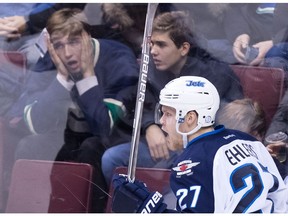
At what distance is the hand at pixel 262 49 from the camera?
8.53ft

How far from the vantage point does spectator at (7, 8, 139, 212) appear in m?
2.54

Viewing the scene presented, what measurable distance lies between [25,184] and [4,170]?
9cm

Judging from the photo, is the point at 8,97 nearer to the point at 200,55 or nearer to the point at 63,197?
the point at 63,197

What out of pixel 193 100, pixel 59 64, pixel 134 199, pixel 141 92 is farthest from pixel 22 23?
pixel 134 199

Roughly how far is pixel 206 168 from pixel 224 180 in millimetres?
59

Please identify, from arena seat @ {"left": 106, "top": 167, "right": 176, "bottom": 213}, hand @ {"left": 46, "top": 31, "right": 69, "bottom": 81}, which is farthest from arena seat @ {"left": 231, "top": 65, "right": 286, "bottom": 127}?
hand @ {"left": 46, "top": 31, "right": 69, "bottom": 81}

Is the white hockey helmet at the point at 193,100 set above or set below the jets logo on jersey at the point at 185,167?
above

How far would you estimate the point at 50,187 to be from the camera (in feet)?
7.95

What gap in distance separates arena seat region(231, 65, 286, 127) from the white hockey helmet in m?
0.27

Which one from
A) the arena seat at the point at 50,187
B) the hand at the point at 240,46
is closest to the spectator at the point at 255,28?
the hand at the point at 240,46

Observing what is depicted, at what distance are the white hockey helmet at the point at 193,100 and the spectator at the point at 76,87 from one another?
314 mm

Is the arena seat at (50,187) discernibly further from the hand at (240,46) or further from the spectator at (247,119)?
the hand at (240,46)

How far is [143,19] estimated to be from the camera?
107 inches

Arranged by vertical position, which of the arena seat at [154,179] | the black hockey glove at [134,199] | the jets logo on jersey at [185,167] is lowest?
the arena seat at [154,179]
